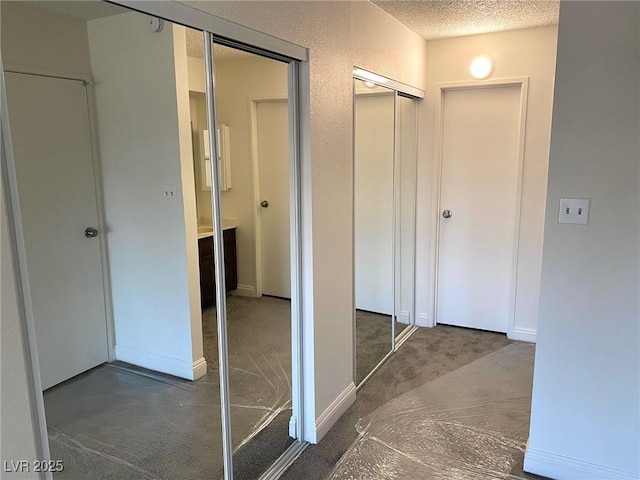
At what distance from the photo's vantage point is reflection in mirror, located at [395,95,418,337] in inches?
146

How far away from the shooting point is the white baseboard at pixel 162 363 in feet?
5.75

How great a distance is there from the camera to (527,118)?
144 inches

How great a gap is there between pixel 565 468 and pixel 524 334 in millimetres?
1789

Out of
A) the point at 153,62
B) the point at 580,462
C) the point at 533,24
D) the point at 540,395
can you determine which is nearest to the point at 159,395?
the point at 153,62

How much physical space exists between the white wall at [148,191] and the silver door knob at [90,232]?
51 millimetres

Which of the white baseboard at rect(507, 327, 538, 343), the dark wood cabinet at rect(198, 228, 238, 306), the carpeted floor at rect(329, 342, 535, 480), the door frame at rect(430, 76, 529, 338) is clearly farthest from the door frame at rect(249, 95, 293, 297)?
the white baseboard at rect(507, 327, 538, 343)

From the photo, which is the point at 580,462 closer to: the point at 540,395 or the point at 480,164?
the point at 540,395

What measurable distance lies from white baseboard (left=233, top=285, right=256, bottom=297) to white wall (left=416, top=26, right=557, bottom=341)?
227 centimetres

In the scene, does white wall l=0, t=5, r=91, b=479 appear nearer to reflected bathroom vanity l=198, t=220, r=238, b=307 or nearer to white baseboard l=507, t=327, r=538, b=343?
reflected bathroom vanity l=198, t=220, r=238, b=307

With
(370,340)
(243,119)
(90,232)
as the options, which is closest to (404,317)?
(370,340)

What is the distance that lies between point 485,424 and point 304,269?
1377 mm

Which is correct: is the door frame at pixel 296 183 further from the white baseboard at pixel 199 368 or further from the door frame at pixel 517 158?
the door frame at pixel 517 158

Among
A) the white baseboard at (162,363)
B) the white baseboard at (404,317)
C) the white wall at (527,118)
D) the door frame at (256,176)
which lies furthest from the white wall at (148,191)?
the white wall at (527,118)

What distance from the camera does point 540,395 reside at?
7.32 feet
